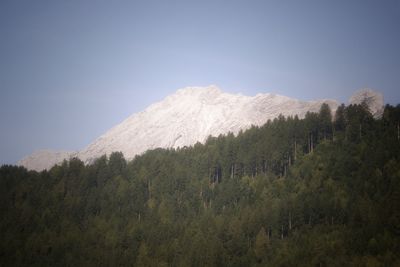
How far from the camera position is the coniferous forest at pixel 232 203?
281 feet

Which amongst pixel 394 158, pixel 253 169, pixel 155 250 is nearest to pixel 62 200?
pixel 155 250

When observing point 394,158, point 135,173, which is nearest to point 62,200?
point 135,173

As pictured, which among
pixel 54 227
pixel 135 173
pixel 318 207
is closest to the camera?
pixel 318 207

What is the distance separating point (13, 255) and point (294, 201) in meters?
76.6

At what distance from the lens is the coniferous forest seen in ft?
281

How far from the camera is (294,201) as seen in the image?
98062mm

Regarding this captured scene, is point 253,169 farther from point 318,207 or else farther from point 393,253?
point 393,253

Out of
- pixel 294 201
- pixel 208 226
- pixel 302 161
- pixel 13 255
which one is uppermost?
pixel 302 161

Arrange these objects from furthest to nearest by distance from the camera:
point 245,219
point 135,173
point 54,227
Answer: point 135,173 → point 54,227 → point 245,219

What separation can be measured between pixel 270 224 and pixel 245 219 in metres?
6.87

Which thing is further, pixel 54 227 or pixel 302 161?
pixel 54 227

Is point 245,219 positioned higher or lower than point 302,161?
lower

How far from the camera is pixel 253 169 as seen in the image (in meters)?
130

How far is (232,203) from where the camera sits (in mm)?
116438
